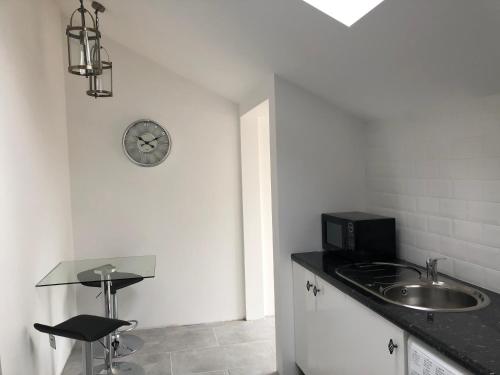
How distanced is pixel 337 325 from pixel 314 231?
82 cm

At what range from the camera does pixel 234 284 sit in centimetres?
407

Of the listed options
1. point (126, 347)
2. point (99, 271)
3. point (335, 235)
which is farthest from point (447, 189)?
point (126, 347)

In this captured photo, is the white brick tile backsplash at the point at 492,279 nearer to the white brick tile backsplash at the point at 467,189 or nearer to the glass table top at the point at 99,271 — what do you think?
the white brick tile backsplash at the point at 467,189

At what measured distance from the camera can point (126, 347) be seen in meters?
3.36

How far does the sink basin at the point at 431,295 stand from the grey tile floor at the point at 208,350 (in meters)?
1.38

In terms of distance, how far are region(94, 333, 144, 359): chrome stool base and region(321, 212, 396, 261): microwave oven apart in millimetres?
1842

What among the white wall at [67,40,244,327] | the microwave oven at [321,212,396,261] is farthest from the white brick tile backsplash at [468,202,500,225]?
the white wall at [67,40,244,327]

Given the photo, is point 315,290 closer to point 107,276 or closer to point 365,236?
point 365,236

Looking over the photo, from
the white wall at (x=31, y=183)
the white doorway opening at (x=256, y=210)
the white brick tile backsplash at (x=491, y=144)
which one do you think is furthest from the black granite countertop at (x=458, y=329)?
the white doorway opening at (x=256, y=210)

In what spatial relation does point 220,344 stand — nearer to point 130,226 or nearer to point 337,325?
point 130,226

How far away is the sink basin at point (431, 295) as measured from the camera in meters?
2.02

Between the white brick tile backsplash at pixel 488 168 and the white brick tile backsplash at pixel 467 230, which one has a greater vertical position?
the white brick tile backsplash at pixel 488 168

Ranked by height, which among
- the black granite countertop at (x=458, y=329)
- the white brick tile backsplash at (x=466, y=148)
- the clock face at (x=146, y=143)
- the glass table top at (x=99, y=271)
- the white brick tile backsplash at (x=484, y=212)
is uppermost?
the clock face at (x=146, y=143)

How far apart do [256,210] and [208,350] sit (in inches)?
52.5
